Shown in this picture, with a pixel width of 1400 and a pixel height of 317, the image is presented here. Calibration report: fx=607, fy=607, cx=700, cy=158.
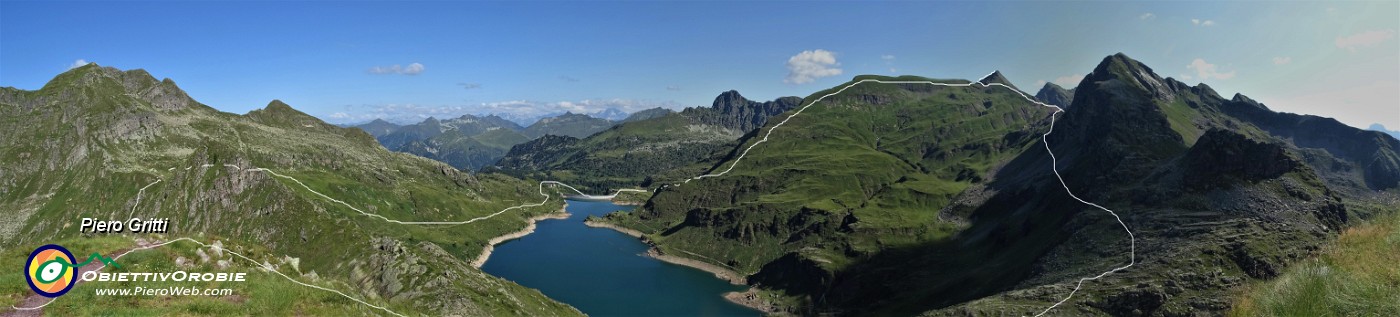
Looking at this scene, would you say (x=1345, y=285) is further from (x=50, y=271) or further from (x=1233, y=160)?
(x=1233, y=160)

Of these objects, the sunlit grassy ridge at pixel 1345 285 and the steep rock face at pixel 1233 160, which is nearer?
the sunlit grassy ridge at pixel 1345 285

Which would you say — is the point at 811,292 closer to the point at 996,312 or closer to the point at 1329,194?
the point at 996,312

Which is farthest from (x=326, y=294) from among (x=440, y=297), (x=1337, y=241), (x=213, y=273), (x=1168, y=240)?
(x=1168, y=240)

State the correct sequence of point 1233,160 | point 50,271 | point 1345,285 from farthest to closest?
point 1233,160
point 50,271
point 1345,285

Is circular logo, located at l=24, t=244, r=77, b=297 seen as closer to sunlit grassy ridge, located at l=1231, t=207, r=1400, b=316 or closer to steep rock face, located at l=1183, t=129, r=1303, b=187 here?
sunlit grassy ridge, located at l=1231, t=207, r=1400, b=316

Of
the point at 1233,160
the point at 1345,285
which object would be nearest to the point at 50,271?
the point at 1345,285

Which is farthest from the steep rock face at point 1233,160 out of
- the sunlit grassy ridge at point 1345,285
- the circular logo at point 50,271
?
the circular logo at point 50,271

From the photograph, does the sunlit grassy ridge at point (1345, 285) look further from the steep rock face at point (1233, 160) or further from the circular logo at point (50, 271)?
the steep rock face at point (1233, 160)

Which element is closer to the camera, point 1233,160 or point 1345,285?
point 1345,285

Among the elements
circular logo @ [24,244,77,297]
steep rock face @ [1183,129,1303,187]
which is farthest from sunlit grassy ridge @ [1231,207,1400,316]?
steep rock face @ [1183,129,1303,187]
